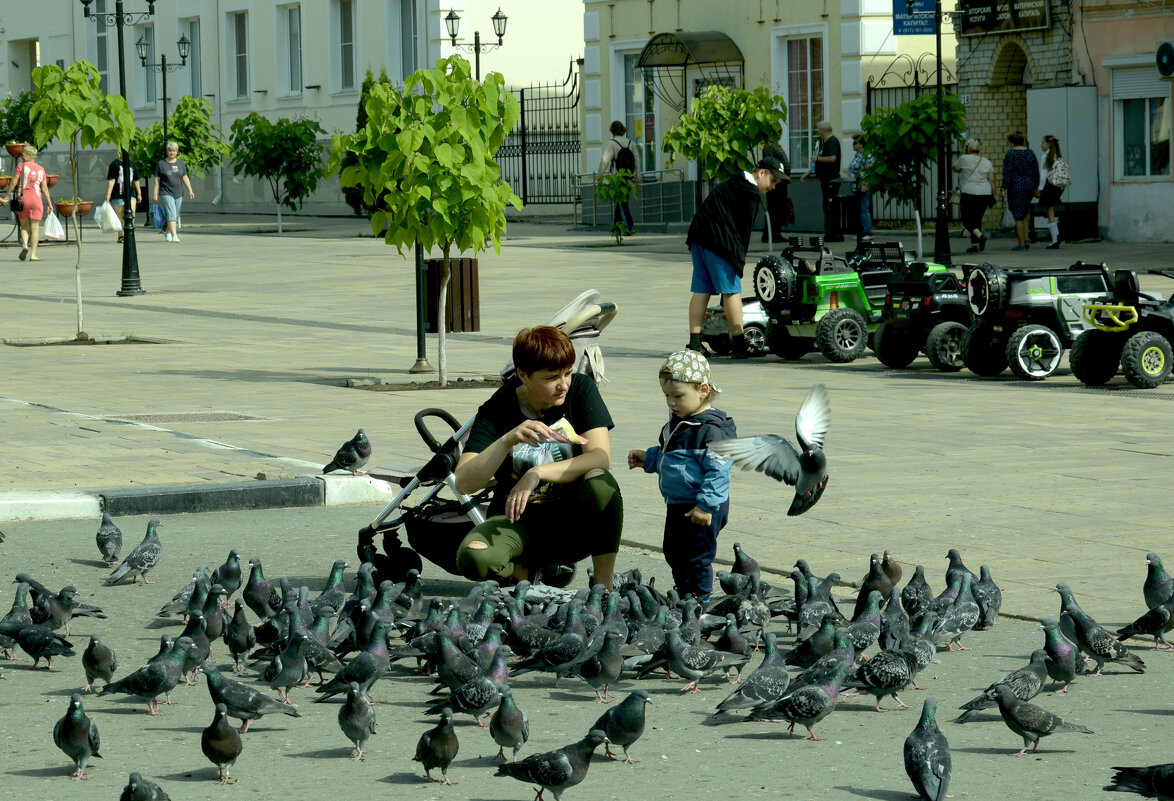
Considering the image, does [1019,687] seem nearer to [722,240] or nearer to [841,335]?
[722,240]

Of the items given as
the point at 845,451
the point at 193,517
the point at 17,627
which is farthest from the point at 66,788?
the point at 845,451

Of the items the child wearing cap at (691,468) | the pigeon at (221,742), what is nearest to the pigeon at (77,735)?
the pigeon at (221,742)

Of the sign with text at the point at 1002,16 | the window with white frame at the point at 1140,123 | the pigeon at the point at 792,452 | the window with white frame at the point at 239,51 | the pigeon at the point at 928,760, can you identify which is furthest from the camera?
the window with white frame at the point at 239,51

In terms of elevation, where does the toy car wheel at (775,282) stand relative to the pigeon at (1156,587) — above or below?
above

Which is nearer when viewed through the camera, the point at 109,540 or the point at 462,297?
the point at 109,540

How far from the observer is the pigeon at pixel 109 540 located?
29.2 feet

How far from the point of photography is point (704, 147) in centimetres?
3088

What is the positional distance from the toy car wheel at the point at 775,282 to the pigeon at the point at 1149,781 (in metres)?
12.6

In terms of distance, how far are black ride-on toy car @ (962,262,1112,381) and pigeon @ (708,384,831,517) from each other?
9220 millimetres

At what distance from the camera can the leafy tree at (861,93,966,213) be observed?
29.3m

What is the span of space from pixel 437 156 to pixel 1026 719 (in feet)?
33.8

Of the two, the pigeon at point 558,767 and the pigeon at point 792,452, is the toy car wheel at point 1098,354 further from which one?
the pigeon at point 558,767

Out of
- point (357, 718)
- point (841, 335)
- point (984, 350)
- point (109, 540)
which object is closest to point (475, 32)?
point (841, 335)

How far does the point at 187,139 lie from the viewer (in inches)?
1829
